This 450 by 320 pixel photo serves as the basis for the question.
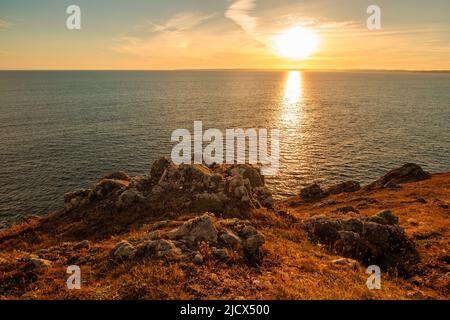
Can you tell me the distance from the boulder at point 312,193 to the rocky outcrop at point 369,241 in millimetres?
33080

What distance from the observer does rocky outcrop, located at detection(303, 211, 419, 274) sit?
858 inches

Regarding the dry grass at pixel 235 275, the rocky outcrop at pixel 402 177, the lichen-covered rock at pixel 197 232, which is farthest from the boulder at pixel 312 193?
the lichen-covered rock at pixel 197 232

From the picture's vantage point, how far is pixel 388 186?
2365 inches

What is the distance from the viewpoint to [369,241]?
915 inches

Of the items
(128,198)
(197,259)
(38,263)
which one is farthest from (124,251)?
(128,198)

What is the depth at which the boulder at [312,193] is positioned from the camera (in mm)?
59031

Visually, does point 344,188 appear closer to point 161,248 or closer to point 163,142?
point 161,248

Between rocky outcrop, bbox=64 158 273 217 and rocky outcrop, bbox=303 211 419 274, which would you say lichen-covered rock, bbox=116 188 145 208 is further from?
rocky outcrop, bbox=303 211 419 274

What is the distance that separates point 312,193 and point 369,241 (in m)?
37.3

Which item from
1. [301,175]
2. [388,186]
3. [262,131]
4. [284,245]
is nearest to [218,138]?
[262,131]

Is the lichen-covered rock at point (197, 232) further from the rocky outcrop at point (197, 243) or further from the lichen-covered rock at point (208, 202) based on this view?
the lichen-covered rock at point (208, 202)

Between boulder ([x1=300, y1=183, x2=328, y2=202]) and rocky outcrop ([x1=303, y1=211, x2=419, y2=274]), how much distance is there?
3308 centimetres
